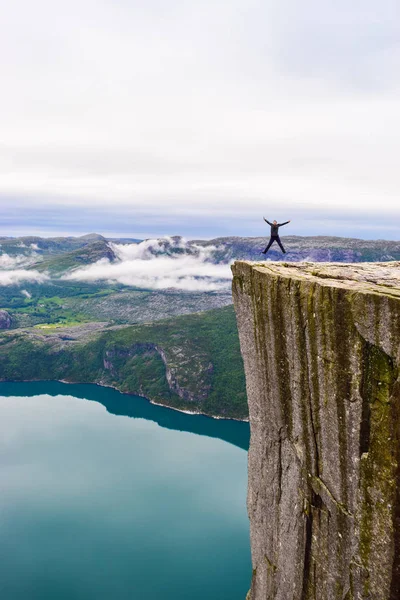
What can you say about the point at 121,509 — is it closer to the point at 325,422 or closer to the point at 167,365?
the point at 325,422

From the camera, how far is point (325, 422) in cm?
995

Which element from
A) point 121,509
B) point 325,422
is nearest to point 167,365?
point 121,509

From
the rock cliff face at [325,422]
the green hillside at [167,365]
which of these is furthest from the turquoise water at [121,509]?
the rock cliff face at [325,422]

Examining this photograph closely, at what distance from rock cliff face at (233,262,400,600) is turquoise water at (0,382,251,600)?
50.2 metres

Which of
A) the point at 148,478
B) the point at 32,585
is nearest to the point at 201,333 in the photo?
the point at 148,478

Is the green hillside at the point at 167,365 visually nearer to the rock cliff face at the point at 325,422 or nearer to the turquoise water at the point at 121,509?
the turquoise water at the point at 121,509

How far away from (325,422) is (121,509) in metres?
75.4

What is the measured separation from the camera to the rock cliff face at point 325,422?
844 cm

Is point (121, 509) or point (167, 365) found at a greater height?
point (167, 365)

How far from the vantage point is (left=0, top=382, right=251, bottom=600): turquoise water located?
54.2 m

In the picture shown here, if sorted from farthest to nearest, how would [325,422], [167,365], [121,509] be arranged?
[167,365] < [121,509] < [325,422]

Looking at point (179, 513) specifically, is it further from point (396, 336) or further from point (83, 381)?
point (83, 381)

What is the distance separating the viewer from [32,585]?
53.3 m

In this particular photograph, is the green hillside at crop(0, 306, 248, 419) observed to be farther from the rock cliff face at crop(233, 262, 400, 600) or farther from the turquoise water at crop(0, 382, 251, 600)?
the rock cliff face at crop(233, 262, 400, 600)
